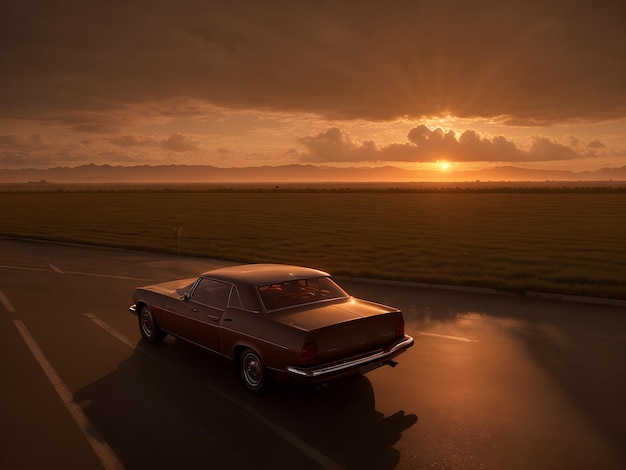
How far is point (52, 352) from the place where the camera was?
8055 mm

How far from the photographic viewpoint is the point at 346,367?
5.95m

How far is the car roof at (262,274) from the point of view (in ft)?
22.9

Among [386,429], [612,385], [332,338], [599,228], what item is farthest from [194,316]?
[599,228]

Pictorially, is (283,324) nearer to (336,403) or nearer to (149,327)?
(336,403)

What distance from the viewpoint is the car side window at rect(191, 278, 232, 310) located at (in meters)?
7.09

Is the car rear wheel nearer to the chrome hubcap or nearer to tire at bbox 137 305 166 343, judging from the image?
tire at bbox 137 305 166 343

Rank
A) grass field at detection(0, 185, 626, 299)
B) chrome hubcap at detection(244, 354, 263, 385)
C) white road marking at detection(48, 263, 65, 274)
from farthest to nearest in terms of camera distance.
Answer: white road marking at detection(48, 263, 65, 274) → grass field at detection(0, 185, 626, 299) → chrome hubcap at detection(244, 354, 263, 385)

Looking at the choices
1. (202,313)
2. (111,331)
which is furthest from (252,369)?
(111,331)

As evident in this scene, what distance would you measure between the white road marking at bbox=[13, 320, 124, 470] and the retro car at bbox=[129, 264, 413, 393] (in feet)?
5.67

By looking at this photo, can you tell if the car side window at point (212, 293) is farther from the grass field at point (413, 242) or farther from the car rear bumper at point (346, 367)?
the grass field at point (413, 242)

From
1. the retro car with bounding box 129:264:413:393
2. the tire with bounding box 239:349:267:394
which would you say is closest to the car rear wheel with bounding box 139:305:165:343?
the retro car with bounding box 129:264:413:393

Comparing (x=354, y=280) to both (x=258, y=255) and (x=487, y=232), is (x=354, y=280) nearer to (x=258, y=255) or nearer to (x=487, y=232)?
Answer: (x=258, y=255)

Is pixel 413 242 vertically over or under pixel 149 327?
under

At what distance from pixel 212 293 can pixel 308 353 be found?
212cm
